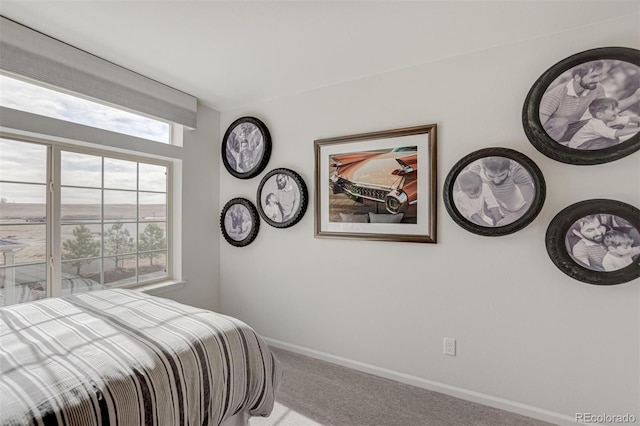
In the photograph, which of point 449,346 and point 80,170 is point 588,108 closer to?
point 449,346

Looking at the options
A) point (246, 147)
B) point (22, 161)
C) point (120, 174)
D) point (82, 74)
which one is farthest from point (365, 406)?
point (82, 74)

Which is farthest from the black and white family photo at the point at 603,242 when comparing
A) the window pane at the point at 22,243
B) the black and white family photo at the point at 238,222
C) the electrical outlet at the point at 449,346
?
the window pane at the point at 22,243

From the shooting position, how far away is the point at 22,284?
2049 millimetres

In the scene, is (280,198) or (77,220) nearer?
(77,220)

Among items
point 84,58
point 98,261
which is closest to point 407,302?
point 98,261

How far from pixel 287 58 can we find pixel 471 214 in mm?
1724

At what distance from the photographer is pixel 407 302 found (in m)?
2.29

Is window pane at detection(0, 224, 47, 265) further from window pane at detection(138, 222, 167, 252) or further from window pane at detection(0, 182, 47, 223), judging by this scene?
window pane at detection(138, 222, 167, 252)

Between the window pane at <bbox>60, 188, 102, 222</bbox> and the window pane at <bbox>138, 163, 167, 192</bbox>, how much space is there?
0.39 m

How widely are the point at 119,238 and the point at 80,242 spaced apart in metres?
0.28

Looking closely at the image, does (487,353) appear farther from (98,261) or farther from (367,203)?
(98,261)

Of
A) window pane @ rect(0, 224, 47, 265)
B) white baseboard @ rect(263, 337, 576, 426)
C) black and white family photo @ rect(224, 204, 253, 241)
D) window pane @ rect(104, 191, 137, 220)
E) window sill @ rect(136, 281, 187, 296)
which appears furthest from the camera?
black and white family photo @ rect(224, 204, 253, 241)

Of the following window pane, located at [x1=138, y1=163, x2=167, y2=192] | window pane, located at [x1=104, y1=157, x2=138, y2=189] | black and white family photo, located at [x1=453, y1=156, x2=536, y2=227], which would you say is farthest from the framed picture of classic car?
window pane, located at [x1=104, y1=157, x2=138, y2=189]

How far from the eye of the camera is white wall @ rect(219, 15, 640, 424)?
69.2 inches
